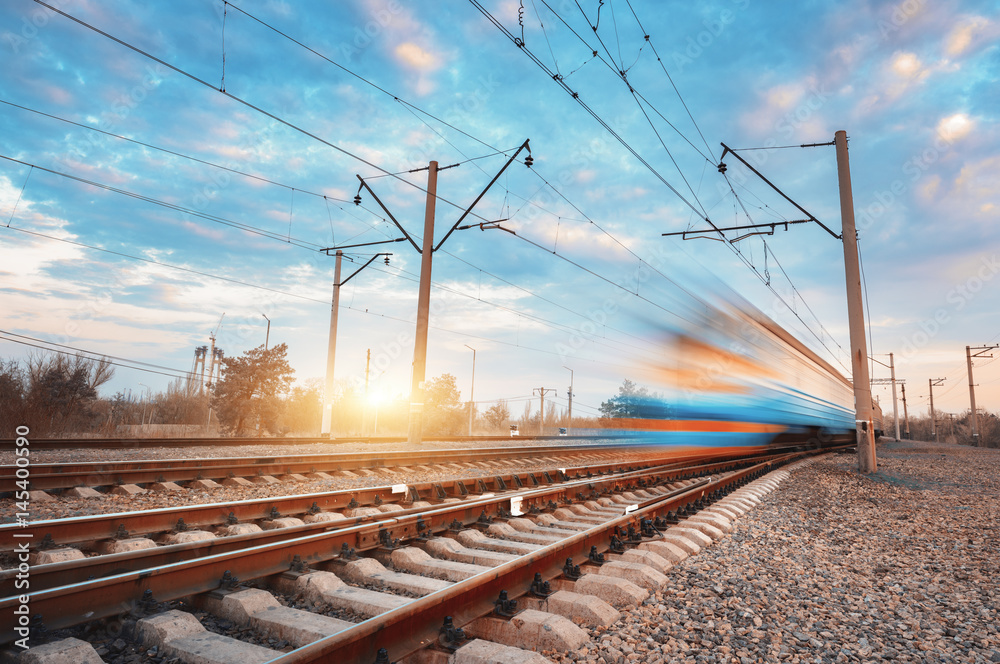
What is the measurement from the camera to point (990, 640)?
364cm

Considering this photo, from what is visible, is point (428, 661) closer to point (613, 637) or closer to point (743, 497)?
point (613, 637)

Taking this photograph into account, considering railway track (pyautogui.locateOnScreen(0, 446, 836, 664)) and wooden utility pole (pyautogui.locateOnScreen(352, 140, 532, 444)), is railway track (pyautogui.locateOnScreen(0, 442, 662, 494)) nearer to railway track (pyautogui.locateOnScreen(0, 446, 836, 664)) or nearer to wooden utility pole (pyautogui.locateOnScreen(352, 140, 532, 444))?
railway track (pyautogui.locateOnScreen(0, 446, 836, 664))

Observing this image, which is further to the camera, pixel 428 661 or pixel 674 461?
pixel 674 461

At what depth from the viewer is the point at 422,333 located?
18.1 metres

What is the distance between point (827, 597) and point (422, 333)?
14746 mm

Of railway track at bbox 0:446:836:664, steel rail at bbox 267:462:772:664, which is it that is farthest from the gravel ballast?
steel rail at bbox 267:462:772:664

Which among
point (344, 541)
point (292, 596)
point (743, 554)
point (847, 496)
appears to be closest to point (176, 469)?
point (344, 541)

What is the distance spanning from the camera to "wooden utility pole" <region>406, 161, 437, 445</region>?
17.6m

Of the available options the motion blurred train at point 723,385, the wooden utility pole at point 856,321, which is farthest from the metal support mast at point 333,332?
the wooden utility pole at point 856,321

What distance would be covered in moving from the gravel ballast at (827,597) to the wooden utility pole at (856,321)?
20.7 feet

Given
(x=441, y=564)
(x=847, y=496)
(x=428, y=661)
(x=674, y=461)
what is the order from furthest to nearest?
(x=674, y=461), (x=847, y=496), (x=441, y=564), (x=428, y=661)

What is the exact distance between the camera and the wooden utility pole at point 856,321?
14539 millimetres

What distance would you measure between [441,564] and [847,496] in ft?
31.2

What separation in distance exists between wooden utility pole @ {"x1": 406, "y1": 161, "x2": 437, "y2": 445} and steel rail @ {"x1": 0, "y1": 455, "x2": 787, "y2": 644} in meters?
11.6
